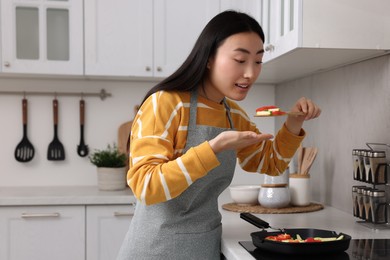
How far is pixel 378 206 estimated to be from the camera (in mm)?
1623

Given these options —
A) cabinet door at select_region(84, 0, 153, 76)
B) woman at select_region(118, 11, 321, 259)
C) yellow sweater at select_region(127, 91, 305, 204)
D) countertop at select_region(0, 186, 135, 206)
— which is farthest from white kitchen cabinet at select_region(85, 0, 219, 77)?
woman at select_region(118, 11, 321, 259)

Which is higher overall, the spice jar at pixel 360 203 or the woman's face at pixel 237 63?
the woman's face at pixel 237 63

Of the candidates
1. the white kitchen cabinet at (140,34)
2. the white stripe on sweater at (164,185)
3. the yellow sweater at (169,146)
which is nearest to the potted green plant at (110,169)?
the white kitchen cabinet at (140,34)

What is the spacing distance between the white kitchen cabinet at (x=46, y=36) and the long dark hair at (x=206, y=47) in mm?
Result: 1296

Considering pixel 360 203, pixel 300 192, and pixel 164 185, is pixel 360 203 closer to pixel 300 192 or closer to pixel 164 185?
pixel 300 192

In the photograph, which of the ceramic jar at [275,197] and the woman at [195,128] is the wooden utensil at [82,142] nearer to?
the ceramic jar at [275,197]

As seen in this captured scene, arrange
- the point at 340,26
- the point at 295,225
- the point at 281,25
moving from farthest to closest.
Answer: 1. the point at 281,25
2. the point at 295,225
3. the point at 340,26

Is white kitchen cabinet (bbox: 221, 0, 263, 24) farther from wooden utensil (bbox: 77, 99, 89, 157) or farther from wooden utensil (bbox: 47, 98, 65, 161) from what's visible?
wooden utensil (bbox: 47, 98, 65, 161)

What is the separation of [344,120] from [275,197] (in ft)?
1.37

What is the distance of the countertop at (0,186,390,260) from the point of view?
153cm

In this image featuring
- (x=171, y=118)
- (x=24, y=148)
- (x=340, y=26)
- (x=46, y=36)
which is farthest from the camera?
(x=24, y=148)

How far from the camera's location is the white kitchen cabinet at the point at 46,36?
2.51m

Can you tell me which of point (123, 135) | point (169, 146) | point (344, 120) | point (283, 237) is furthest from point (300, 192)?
point (123, 135)

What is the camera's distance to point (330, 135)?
2.21m
